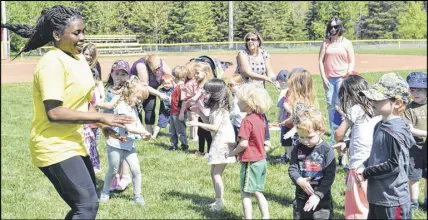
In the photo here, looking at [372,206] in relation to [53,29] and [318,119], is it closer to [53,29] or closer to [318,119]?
[318,119]

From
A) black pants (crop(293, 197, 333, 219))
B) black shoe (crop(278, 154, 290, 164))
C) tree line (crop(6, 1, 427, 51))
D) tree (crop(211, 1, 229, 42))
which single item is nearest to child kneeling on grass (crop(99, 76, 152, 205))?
black pants (crop(293, 197, 333, 219))

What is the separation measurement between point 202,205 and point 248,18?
47.4m

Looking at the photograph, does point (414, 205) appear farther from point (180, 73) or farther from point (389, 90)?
point (180, 73)

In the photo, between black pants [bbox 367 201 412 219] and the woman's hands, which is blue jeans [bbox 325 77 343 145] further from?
the woman's hands

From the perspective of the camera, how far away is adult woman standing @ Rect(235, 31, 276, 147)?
802 cm

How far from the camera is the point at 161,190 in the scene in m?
6.73

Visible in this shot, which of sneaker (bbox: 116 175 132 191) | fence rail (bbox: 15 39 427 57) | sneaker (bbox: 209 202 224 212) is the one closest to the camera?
sneaker (bbox: 209 202 224 212)

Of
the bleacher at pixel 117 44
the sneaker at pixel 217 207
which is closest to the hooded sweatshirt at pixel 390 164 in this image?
the sneaker at pixel 217 207

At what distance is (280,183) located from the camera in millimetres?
6867

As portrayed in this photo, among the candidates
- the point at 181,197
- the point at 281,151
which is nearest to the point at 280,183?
the point at 181,197

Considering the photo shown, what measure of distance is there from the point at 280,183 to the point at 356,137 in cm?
216

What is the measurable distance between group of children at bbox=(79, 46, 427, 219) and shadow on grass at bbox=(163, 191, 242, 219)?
0.32 feet

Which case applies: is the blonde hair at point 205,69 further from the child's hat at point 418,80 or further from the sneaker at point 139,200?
the child's hat at point 418,80

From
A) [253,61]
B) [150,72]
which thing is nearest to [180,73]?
[150,72]
